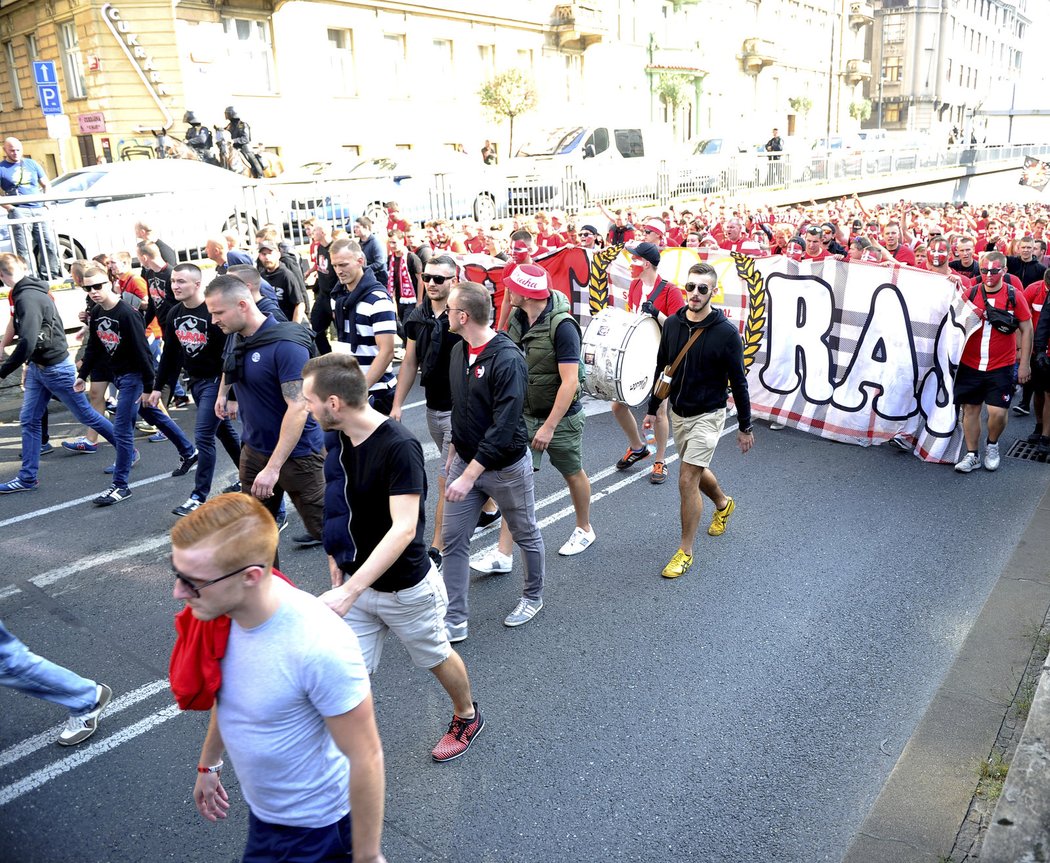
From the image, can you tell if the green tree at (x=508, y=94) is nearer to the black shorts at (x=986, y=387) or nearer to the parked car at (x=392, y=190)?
the parked car at (x=392, y=190)

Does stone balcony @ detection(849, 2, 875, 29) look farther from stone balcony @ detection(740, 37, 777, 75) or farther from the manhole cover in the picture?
the manhole cover

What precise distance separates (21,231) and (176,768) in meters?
9.90

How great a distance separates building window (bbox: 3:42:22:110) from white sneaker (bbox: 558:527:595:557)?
1226 inches

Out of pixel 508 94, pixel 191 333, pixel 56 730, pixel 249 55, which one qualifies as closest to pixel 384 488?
pixel 56 730

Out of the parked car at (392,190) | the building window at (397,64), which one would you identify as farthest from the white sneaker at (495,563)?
the building window at (397,64)

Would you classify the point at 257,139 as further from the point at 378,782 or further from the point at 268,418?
the point at 378,782

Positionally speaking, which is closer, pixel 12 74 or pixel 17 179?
pixel 17 179

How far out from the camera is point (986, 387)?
24.8 feet

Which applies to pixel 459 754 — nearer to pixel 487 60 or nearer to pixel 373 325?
pixel 373 325

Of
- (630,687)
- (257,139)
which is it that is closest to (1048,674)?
Result: (630,687)

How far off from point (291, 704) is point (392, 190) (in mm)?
15333

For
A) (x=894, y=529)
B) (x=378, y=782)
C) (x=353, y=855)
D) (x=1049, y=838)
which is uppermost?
(x=378, y=782)

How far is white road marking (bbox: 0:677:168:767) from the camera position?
4.04m

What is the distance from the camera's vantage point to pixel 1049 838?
116 inches
